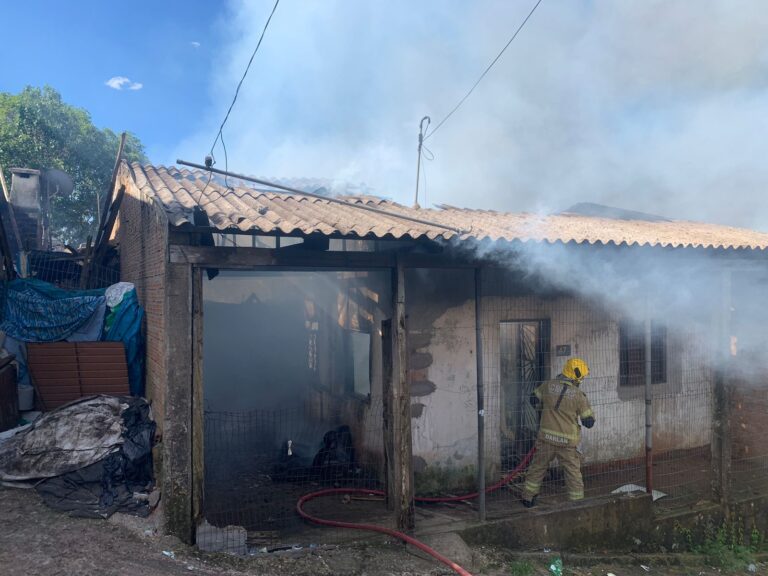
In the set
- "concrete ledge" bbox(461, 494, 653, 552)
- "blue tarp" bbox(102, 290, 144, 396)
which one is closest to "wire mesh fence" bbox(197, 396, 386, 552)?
"concrete ledge" bbox(461, 494, 653, 552)

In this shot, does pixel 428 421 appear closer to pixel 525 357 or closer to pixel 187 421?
pixel 525 357

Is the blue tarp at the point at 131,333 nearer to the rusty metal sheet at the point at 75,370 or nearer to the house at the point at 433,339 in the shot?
the rusty metal sheet at the point at 75,370

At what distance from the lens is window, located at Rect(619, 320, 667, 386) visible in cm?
823

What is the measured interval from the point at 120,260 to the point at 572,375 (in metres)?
9.15

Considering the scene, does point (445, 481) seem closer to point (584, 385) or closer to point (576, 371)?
point (576, 371)

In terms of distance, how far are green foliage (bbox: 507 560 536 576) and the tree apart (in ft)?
61.8

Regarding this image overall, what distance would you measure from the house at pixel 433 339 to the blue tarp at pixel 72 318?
1.31 feet

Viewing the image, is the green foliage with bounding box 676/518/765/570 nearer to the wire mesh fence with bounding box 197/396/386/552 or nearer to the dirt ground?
the dirt ground

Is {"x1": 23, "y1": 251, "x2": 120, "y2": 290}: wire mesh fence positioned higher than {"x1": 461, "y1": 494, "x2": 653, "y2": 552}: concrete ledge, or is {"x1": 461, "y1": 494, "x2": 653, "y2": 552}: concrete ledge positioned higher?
{"x1": 23, "y1": 251, "x2": 120, "y2": 290}: wire mesh fence

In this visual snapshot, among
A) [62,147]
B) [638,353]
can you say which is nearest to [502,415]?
[638,353]

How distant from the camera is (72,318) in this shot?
8430 mm

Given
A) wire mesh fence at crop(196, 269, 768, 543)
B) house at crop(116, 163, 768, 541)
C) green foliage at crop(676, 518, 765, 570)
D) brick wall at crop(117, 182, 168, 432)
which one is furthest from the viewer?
wire mesh fence at crop(196, 269, 768, 543)

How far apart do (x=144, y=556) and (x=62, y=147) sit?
2063 centimetres

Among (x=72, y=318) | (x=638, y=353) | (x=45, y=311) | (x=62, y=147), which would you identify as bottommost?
(x=638, y=353)
